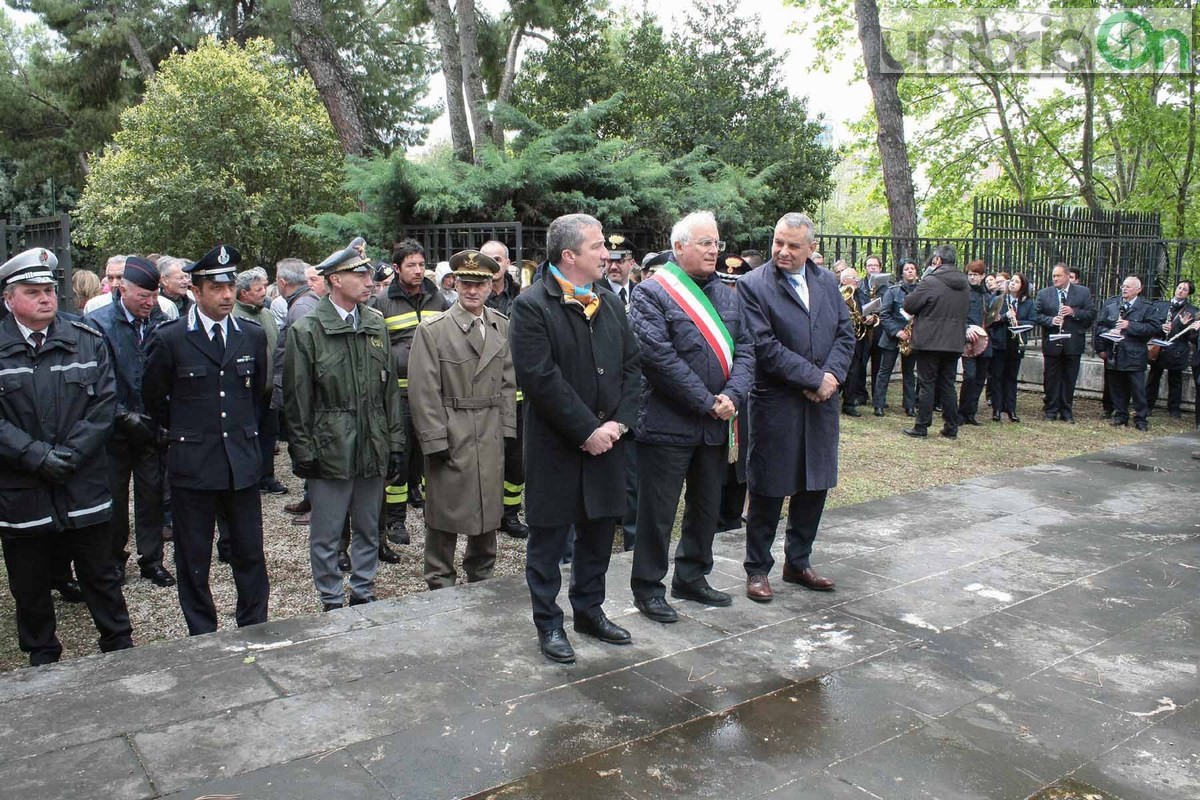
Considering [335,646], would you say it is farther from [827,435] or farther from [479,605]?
[827,435]

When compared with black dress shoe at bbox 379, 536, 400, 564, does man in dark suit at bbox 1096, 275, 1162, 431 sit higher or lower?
higher

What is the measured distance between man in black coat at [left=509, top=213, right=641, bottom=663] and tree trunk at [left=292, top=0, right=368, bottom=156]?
40.7 ft

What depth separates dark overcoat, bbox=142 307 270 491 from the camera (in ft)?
14.6

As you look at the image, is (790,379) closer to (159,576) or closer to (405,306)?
(405,306)

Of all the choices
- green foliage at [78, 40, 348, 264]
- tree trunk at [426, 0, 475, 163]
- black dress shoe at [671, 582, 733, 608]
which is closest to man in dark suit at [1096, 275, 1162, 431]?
black dress shoe at [671, 582, 733, 608]

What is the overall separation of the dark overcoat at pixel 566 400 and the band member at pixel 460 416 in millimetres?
1135

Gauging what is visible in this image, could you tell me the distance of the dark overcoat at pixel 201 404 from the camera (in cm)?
445

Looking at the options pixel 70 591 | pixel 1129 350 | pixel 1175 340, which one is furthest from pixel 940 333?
pixel 70 591

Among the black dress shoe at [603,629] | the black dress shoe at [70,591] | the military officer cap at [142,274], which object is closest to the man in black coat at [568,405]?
the black dress shoe at [603,629]

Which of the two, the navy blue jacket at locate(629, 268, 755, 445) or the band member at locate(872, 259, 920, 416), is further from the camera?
the band member at locate(872, 259, 920, 416)

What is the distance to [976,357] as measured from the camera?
38.2ft

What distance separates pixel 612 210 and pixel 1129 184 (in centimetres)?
2027

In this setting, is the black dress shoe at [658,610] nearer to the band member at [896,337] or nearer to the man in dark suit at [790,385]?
the man in dark suit at [790,385]

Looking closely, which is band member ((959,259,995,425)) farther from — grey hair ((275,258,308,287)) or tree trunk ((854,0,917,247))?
grey hair ((275,258,308,287))
